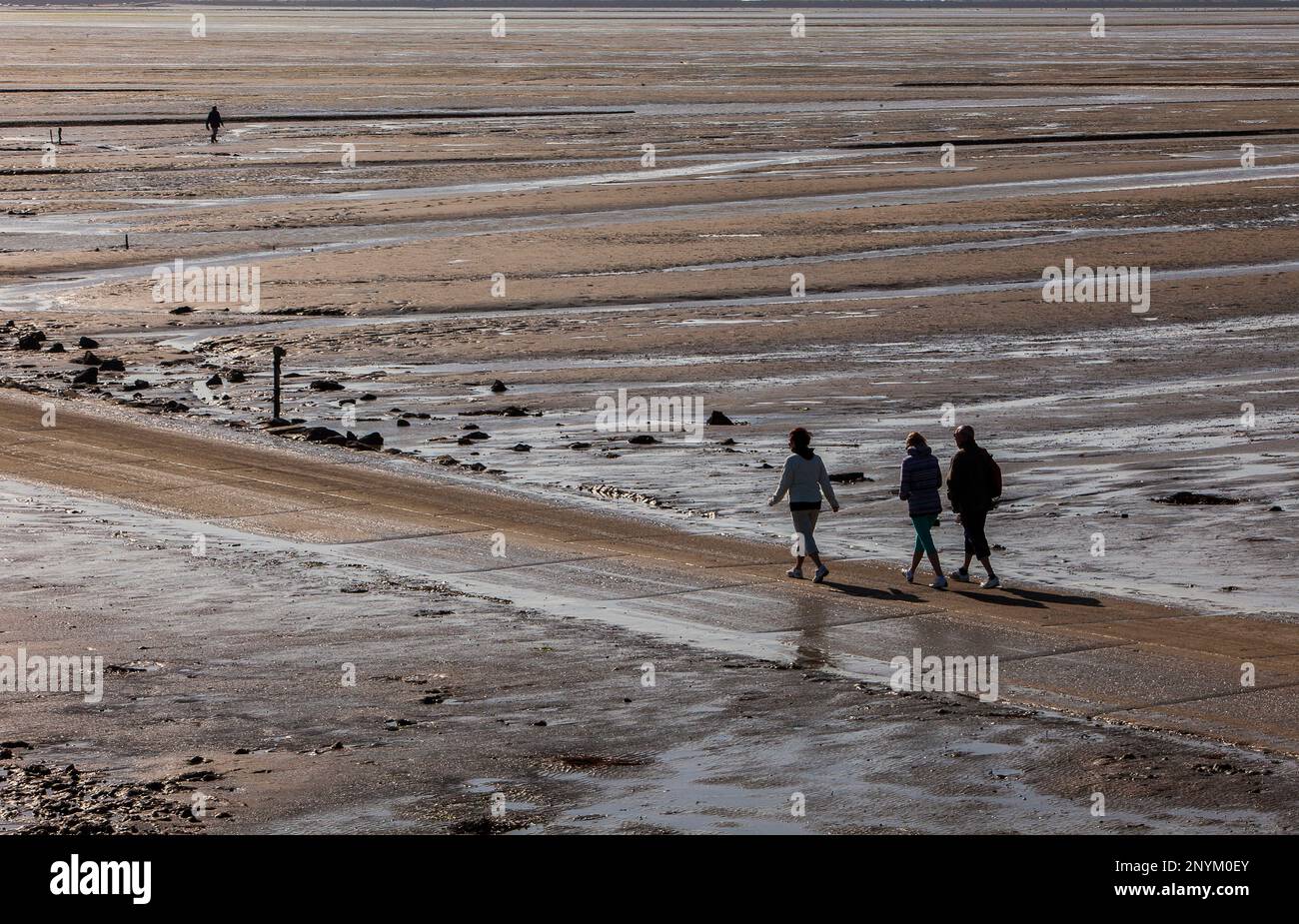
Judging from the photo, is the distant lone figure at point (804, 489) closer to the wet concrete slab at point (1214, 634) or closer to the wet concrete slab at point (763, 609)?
the wet concrete slab at point (763, 609)

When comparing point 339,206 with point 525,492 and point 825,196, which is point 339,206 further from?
point 525,492

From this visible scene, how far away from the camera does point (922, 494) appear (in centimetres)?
1912

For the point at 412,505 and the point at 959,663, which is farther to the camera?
the point at 412,505

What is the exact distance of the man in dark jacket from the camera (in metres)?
19.0

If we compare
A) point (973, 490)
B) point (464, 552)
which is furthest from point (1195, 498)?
point (464, 552)

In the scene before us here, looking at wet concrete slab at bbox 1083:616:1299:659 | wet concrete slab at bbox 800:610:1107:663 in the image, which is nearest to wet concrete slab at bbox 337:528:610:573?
wet concrete slab at bbox 800:610:1107:663

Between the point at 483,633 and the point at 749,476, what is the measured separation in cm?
782

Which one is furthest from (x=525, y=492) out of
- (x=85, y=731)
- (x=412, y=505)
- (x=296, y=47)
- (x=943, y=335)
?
(x=296, y=47)

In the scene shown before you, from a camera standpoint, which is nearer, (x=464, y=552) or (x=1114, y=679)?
(x=1114, y=679)

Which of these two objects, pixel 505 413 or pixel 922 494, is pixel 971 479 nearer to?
pixel 922 494

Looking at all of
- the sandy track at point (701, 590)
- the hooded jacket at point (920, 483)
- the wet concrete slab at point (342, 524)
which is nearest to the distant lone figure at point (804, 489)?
the sandy track at point (701, 590)

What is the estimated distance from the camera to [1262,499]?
2278cm

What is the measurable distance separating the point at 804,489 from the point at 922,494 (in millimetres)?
1256

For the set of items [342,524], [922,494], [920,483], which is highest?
[920,483]
